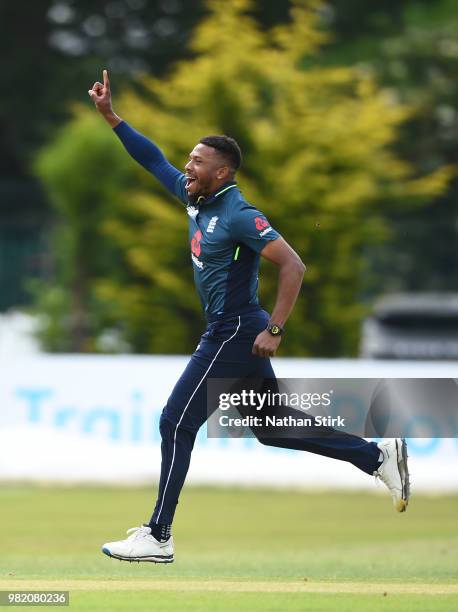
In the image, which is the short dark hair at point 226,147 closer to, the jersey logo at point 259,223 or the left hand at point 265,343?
the jersey logo at point 259,223

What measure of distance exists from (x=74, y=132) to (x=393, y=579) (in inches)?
536

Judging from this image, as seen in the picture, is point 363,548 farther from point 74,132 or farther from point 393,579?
point 74,132

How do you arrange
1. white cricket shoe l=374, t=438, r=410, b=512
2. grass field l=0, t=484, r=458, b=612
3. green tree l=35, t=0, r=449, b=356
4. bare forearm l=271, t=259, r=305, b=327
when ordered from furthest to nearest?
1. green tree l=35, t=0, r=449, b=356
2. white cricket shoe l=374, t=438, r=410, b=512
3. bare forearm l=271, t=259, r=305, b=327
4. grass field l=0, t=484, r=458, b=612

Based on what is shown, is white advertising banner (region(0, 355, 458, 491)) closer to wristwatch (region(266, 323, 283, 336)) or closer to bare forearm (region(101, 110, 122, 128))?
bare forearm (region(101, 110, 122, 128))

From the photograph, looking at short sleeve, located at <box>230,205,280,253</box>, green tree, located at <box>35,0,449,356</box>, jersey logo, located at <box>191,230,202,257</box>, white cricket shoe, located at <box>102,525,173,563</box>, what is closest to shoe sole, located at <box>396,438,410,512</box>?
white cricket shoe, located at <box>102,525,173,563</box>

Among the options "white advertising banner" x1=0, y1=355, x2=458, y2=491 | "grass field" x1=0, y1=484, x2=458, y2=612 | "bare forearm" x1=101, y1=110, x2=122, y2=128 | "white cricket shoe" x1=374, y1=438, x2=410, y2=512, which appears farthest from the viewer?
"white advertising banner" x1=0, y1=355, x2=458, y2=491

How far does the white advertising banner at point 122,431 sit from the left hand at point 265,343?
8.33 m

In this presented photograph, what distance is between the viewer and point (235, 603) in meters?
6.53

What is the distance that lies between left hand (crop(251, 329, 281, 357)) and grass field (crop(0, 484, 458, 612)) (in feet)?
3.84

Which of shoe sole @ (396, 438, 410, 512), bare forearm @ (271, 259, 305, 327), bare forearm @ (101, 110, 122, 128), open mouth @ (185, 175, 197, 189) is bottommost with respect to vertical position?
shoe sole @ (396, 438, 410, 512)

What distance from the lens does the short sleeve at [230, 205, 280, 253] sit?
7.05 meters

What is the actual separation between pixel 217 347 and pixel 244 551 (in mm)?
4325

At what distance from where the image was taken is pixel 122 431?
607 inches

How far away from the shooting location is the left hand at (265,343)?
7.05 metres
